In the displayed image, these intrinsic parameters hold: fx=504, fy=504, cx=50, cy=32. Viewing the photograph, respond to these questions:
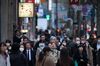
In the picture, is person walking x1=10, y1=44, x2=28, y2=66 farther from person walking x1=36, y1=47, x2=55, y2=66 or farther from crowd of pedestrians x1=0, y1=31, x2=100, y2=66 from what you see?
person walking x1=36, y1=47, x2=55, y2=66

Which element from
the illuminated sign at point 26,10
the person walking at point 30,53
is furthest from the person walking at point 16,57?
the illuminated sign at point 26,10

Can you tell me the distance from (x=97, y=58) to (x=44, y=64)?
624cm

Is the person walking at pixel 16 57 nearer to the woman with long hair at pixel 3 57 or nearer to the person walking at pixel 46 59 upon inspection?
the woman with long hair at pixel 3 57

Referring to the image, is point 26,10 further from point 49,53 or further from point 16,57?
point 49,53

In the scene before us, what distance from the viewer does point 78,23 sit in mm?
54000

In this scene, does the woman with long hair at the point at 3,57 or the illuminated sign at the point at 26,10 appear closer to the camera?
the woman with long hair at the point at 3,57

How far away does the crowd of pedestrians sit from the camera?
13312 millimetres

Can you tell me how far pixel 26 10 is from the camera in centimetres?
3070

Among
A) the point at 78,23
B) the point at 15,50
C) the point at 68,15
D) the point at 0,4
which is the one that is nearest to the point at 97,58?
the point at 15,50

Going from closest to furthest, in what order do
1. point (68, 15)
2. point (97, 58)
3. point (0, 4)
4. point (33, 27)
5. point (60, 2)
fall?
1. point (97, 58)
2. point (0, 4)
3. point (33, 27)
4. point (68, 15)
5. point (60, 2)

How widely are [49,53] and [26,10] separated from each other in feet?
57.1

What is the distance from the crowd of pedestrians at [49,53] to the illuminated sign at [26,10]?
701 centimetres

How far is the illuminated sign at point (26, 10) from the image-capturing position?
101 feet

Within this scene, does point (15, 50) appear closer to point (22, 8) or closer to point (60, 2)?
point (22, 8)
